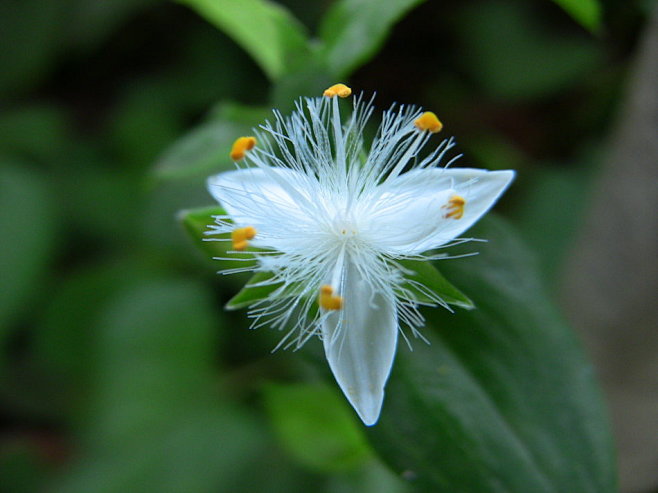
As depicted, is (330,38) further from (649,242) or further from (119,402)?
(119,402)

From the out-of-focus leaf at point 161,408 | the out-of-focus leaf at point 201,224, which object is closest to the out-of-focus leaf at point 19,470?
the out-of-focus leaf at point 161,408

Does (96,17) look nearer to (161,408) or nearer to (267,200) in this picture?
(161,408)

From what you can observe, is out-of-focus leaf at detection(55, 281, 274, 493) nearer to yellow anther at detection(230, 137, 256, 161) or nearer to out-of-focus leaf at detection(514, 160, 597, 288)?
out-of-focus leaf at detection(514, 160, 597, 288)

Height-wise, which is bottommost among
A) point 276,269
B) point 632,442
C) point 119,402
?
point 632,442

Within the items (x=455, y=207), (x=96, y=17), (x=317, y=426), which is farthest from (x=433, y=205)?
(x=96, y=17)

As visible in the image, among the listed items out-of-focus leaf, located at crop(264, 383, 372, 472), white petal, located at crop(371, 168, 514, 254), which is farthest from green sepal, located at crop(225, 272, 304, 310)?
out-of-focus leaf, located at crop(264, 383, 372, 472)

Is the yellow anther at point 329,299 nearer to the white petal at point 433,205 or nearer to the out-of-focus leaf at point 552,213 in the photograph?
the white petal at point 433,205

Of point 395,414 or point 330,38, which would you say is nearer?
point 395,414

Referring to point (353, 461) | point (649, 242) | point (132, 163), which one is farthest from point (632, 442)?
point (132, 163)
